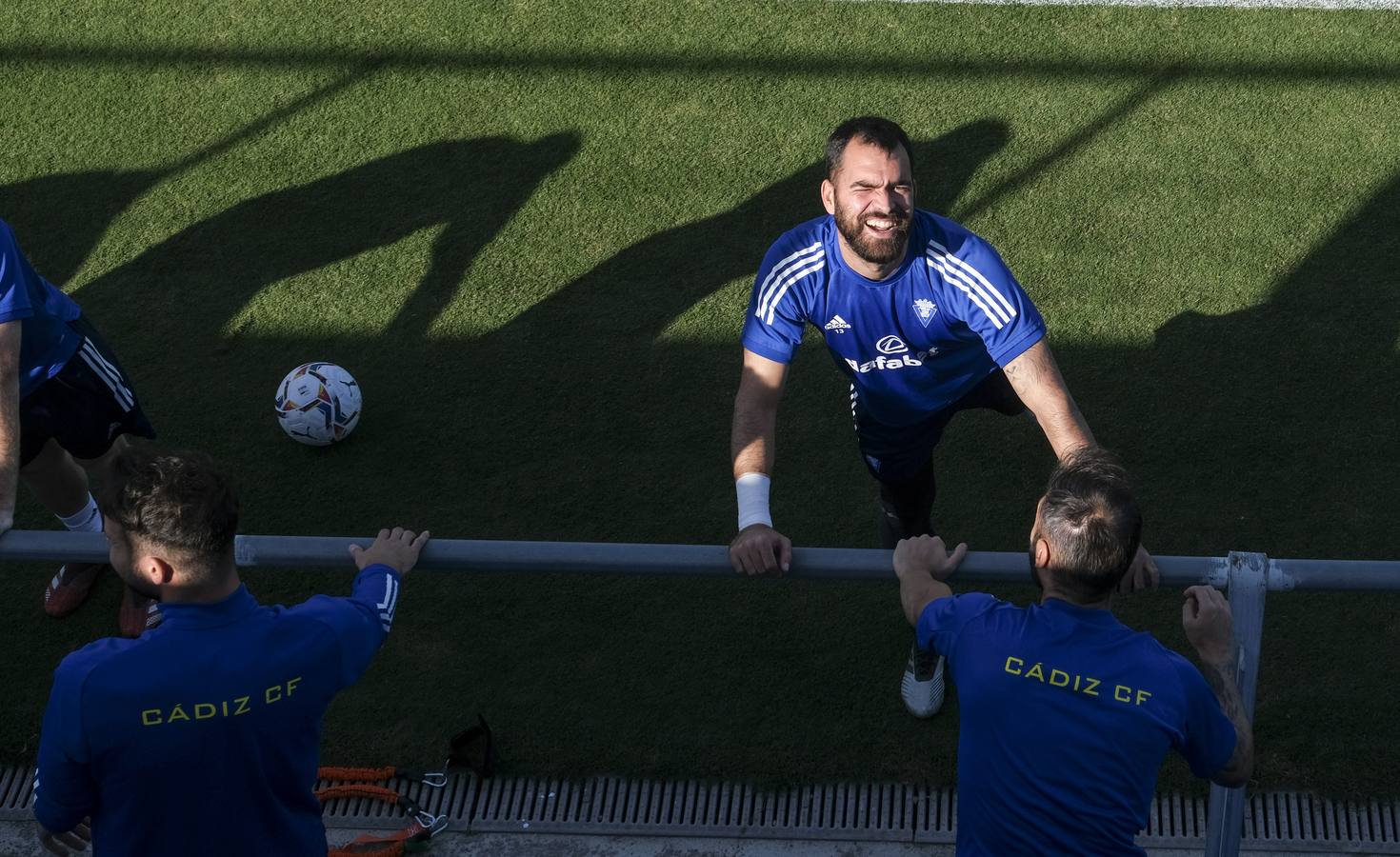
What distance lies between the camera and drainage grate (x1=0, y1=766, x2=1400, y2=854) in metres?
4.41

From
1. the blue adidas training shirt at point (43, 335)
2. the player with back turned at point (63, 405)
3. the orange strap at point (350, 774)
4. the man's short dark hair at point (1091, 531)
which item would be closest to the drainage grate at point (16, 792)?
the player with back turned at point (63, 405)

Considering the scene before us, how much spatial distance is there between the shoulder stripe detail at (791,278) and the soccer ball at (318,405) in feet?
7.85

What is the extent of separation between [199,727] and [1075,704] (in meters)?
1.76

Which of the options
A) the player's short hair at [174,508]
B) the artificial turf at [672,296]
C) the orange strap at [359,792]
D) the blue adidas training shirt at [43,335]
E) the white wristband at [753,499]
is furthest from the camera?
the artificial turf at [672,296]

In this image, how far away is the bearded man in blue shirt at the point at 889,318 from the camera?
13.1 ft

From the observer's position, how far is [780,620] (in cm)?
524

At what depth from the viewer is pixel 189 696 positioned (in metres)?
2.78

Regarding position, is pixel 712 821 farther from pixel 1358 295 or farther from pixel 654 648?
pixel 1358 295

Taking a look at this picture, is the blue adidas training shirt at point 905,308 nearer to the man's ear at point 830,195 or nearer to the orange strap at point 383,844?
the man's ear at point 830,195

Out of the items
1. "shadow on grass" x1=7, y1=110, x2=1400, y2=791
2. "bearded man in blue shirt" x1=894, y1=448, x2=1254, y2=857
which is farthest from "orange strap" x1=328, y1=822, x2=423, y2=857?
"bearded man in blue shirt" x1=894, y1=448, x2=1254, y2=857

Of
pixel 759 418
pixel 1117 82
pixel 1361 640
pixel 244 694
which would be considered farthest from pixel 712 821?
pixel 1117 82

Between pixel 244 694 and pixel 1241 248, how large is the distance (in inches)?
209

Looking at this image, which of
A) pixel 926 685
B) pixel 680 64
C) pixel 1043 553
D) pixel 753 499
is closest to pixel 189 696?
pixel 753 499

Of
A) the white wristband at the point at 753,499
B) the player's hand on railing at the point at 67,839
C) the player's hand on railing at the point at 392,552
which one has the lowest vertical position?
the player's hand on railing at the point at 67,839
